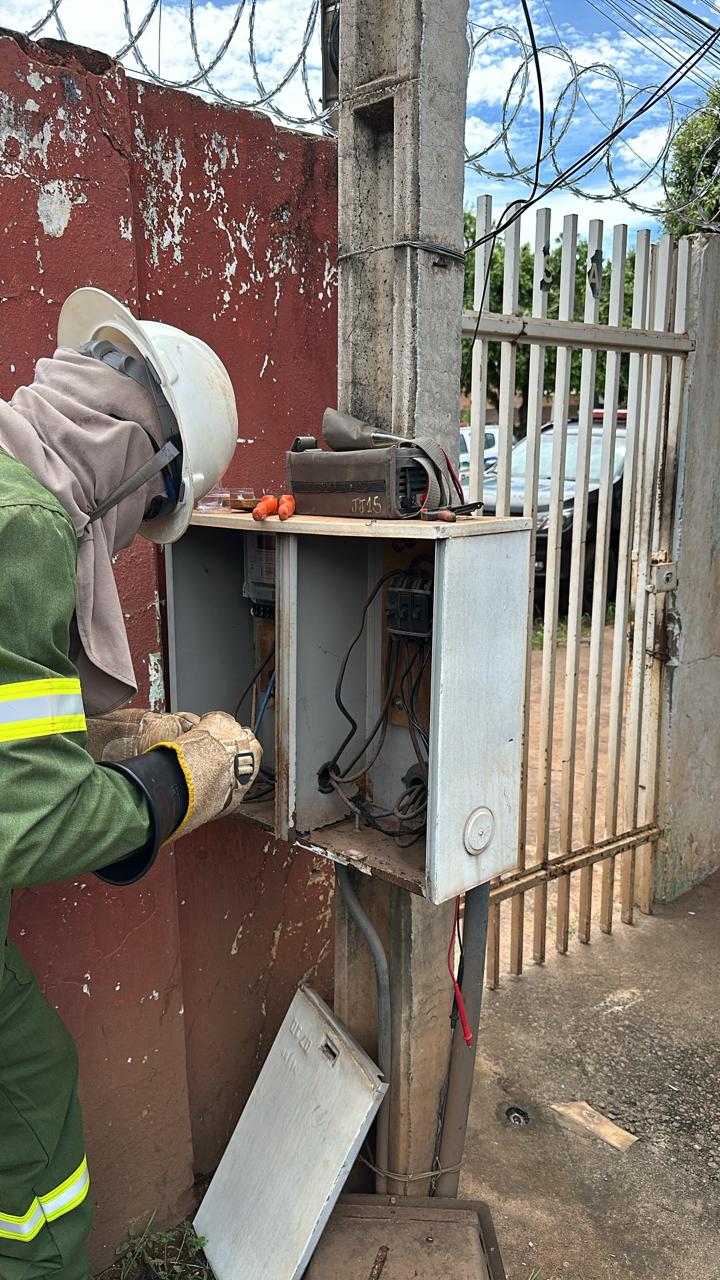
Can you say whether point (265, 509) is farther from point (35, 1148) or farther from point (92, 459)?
point (35, 1148)

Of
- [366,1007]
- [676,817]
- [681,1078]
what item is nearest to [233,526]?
[366,1007]

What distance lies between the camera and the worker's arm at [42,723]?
4.78ft

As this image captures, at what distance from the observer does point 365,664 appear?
2332mm

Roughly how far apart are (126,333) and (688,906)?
3568 mm

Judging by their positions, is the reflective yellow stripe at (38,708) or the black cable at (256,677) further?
the black cable at (256,677)

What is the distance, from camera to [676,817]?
4.25 meters

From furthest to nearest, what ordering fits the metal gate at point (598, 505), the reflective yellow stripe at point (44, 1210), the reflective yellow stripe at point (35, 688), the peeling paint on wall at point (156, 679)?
1. the metal gate at point (598, 505)
2. the peeling paint on wall at point (156, 679)
3. the reflective yellow stripe at point (44, 1210)
4. the reflective yellow stripe at point (35, 688)

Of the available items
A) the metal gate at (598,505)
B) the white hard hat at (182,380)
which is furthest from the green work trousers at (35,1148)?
the metal gate at (598,505)

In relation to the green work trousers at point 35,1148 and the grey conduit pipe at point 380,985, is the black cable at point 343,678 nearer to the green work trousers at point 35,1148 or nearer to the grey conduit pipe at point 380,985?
the grey conduit pipe at point 380,985

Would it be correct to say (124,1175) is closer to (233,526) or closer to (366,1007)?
(366,1007)

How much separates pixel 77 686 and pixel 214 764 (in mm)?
417

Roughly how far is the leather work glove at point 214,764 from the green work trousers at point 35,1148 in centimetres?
56

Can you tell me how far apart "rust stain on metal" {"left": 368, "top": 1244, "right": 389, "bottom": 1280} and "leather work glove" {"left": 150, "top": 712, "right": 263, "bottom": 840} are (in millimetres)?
1137

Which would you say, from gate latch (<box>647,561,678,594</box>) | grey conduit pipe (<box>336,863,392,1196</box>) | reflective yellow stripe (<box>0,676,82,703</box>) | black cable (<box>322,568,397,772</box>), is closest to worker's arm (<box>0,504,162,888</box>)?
reflective yellow stripe (<box>0,676,82,703</box>)
